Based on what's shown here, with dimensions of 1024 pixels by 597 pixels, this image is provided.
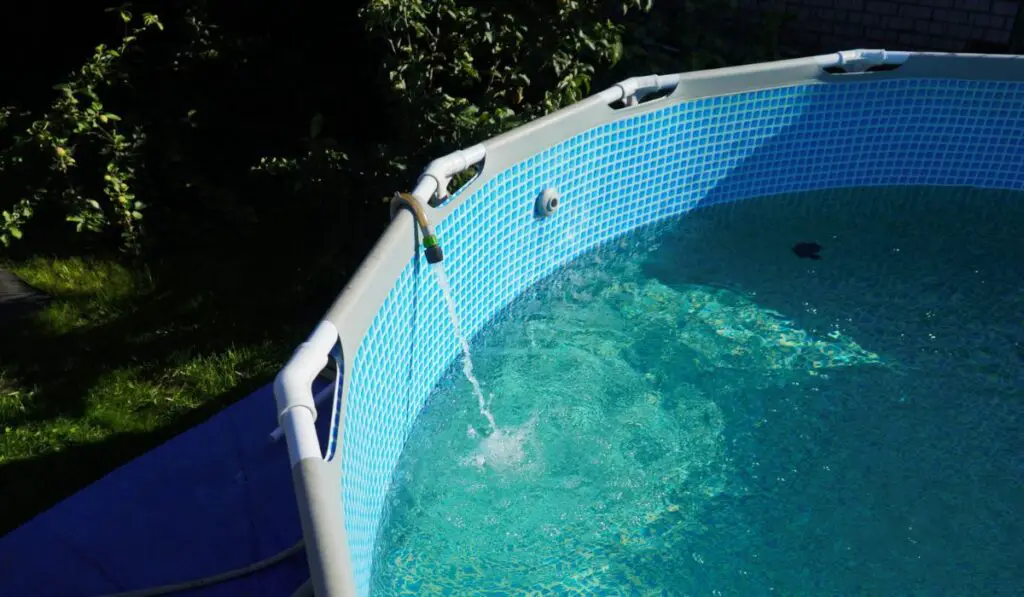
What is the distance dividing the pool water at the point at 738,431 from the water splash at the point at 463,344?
0.14 feet

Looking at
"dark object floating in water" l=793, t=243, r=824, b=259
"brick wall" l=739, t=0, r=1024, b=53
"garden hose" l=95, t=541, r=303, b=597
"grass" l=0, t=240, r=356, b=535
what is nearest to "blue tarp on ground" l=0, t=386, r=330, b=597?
"garden hose" l=95, t=541, r=303, b=597

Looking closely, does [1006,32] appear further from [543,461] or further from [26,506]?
[26,506]

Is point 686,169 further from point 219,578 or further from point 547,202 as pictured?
point 219,578

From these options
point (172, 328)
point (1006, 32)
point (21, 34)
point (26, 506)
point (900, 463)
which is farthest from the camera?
point (21, 34)

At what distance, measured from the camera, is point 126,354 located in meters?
3.72

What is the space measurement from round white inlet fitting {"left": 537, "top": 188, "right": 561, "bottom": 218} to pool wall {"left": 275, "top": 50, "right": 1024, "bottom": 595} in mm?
27

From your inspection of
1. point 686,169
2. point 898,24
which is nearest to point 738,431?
point 686,169

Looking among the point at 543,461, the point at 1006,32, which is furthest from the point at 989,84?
the point at 543,461

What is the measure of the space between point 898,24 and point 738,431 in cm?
380

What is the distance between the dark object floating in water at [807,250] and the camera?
4.44 meters

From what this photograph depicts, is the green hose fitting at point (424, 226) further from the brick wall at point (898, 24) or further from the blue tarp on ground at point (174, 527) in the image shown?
the brick wall at point (898, 24)

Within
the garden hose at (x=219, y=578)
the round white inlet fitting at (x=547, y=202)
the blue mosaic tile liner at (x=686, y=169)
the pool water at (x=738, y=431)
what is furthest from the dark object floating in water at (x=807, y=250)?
the garden hose at (x=219, y=578)

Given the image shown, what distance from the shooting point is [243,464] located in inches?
124

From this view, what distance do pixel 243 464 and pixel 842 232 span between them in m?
3.23
